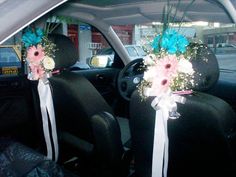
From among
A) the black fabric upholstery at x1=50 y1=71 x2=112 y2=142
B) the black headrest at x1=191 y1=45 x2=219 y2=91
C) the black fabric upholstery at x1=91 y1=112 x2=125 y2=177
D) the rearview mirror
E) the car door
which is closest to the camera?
the black headrest at x1=191 y1=45 x2=219 y2=91

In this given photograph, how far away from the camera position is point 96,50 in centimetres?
413

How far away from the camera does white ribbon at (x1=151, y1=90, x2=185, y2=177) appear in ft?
5.37

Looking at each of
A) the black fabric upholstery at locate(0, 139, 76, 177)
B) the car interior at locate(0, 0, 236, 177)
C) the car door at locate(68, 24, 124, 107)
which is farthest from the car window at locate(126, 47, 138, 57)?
the black fabric upholstery at locate(0, 139, 76, 177)

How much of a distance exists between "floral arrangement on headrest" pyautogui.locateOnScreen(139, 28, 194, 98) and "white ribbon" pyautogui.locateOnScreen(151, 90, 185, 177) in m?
0.04

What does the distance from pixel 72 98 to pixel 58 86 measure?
15 centimetres

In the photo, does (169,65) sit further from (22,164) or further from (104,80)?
(104,80)

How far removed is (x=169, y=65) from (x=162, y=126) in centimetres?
30

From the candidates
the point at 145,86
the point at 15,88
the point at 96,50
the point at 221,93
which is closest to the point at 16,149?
the point at 145,86

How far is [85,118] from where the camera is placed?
234 cm

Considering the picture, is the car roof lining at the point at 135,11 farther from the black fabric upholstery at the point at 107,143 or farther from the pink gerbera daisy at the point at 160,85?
the black fabric upholstery at the point at 107,143

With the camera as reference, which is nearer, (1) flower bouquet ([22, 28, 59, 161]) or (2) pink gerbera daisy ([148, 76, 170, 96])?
(2) pink gerbera daisy ([148, 76, 170, 96])

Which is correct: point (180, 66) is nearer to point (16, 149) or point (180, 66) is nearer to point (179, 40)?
point (179, 40)

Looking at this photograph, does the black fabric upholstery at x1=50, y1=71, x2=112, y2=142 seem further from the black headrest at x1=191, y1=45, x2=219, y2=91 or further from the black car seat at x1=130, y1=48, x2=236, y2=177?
the black headrest at x1=191, y1=45, x2=219, y2=91

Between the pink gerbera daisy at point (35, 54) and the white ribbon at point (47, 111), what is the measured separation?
151 mm
